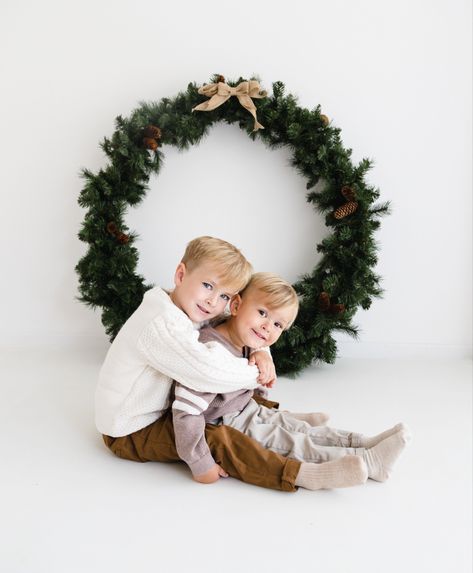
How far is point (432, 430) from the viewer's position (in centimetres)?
225

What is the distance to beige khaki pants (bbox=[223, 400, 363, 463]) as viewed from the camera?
185 cm

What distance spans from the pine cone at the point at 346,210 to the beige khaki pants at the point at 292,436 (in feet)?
3.79

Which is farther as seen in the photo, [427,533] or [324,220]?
[324,220]

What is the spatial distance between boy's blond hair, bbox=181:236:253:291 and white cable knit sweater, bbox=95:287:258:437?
0.15 metres

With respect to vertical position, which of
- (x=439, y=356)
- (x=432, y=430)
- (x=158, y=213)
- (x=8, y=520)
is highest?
(x=158, y=213)

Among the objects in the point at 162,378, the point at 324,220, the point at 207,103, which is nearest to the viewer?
the point at 162,378

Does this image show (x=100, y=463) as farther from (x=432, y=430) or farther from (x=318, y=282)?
(x=318, y=282)

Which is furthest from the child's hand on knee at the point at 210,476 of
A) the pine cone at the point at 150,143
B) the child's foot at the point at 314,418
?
the pine cone at the point at 150,143

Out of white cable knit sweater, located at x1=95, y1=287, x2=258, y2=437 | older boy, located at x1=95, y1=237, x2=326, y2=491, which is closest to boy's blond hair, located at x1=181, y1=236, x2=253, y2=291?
older boy, located at x1=95, y1=237, x2=326, y2=491

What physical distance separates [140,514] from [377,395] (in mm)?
1347

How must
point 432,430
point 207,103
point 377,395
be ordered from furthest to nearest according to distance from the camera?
1. point 207,103
2. point 377,395
3. point 432,430

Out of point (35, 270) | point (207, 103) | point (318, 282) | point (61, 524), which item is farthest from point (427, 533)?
point (35, 270)

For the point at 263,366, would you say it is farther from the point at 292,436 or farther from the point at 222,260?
A: the point at 222,260

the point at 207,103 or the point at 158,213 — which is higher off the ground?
the point at 207,103
